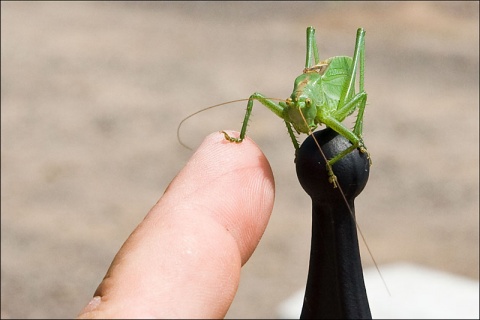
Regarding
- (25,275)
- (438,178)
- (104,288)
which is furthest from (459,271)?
(104,288)

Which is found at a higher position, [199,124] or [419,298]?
[199,124]

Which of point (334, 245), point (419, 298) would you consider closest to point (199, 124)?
point (419, 298)

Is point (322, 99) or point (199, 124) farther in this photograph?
point (199, 124)

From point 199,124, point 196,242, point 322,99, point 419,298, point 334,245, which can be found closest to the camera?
point 196,242

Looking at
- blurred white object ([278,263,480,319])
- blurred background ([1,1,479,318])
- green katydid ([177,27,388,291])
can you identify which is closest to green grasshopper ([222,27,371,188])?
green katydid ([177,27,388,291])

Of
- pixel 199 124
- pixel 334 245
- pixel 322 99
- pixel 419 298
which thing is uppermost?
pixel 322 99

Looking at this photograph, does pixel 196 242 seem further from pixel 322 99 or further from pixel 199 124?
pixel 199 124
